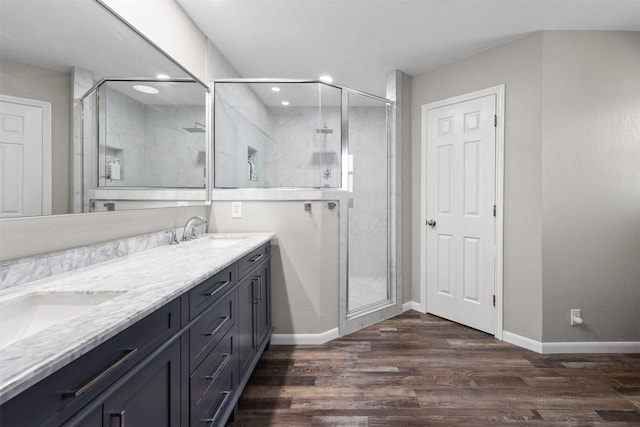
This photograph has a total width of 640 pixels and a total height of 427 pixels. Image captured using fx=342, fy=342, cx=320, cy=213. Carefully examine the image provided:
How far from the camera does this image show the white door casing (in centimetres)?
302

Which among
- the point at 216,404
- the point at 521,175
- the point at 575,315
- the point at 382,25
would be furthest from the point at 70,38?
the point at 575,315

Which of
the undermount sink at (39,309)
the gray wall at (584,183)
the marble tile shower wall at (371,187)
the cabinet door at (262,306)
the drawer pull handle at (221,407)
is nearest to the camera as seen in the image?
the undermount sink at (39,309)

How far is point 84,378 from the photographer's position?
74cm

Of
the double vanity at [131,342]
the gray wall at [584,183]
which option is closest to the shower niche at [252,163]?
the double vanity at [131,342]

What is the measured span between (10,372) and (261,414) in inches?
62.5

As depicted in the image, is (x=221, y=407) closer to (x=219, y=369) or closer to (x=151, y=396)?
(x=219, y=369)

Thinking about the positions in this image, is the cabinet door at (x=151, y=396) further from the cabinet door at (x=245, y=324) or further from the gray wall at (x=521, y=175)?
the gray wall at (x=521, y=175)

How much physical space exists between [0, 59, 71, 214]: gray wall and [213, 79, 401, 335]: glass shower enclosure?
1523mm

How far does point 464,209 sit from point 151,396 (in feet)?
9.73

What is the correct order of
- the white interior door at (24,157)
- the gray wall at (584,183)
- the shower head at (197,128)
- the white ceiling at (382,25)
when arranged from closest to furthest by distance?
the white interior door at (24,157) < the white ceiling at (382,25) < the shower head at (197,128) < the gray wall at (584,183)

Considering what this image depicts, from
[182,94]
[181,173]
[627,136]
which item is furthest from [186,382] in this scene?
[627,136]

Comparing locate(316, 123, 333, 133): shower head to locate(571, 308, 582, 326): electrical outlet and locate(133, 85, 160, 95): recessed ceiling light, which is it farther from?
locate(571, 308, 582, 326): electrical outlet

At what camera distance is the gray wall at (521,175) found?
2729mm

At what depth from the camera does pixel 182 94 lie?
7.83 feet
